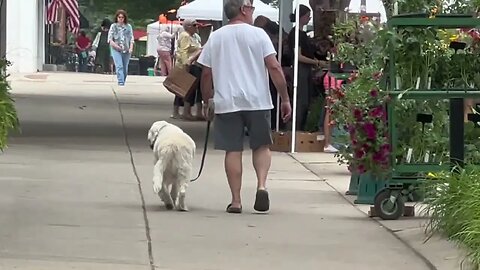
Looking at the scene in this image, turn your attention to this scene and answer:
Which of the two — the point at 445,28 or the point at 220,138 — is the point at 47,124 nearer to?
the point at 220,138

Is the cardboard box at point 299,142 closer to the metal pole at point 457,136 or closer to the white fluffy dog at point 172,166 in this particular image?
the white fluffy dog at point 172,166

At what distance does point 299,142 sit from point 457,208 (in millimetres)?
7543

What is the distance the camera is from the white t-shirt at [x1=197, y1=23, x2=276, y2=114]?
31.7 feet

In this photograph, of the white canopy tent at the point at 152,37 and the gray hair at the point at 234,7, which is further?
the white canopy tent at the point at 152,37

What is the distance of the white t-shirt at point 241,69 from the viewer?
9.67 metres

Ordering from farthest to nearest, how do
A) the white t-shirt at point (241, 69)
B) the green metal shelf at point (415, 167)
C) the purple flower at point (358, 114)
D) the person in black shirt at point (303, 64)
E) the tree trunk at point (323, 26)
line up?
the tree trunk at point (323, 26)
the person in black shirt at point (303, 64)
the white t-shirt at point (241, 69)
the purple flower at point (358, 114)
the green metal shelf at point (415, 167)

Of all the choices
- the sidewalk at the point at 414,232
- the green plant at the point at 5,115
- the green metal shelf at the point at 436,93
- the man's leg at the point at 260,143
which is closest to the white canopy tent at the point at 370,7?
the sidewalk at the point at 414,232

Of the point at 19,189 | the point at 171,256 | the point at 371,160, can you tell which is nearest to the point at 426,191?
the point at 371,160

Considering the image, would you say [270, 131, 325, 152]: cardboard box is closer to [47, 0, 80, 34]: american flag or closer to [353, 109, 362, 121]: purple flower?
[353, 109, 362, 121]: purple flower

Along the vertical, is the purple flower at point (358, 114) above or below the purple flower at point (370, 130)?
above

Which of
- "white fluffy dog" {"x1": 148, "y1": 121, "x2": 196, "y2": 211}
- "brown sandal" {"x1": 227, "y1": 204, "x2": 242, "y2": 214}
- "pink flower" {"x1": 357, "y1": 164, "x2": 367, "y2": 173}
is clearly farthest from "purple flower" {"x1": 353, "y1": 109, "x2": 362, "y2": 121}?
"white fluffy dog" {"x1": 148, "y1": 121, "x2": 196, "y2": 211}

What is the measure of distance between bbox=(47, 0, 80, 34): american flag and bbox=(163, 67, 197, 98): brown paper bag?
24.8m

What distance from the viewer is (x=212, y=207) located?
33.1ft

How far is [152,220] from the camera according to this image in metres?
9.19
